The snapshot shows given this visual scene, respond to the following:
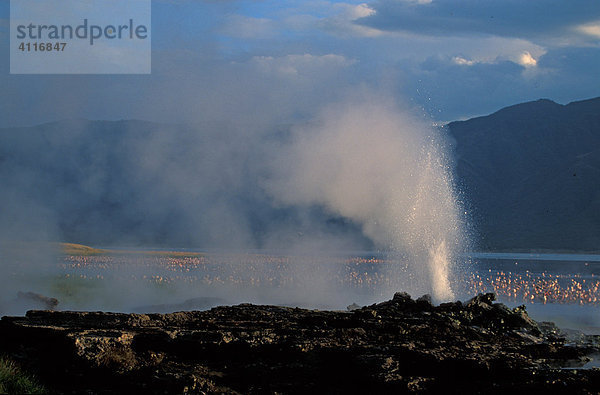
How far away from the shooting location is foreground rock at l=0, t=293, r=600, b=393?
9.75m

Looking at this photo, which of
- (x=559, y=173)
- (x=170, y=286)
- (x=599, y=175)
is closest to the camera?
(x=170, y=286)

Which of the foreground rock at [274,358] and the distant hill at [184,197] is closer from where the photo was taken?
the foreground rock at [274,358]

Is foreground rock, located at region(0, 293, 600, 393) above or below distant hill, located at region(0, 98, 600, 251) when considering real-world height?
below

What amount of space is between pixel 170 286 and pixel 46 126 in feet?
396

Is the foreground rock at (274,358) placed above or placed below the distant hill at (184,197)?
below

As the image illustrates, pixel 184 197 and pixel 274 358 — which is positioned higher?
pixel 184 197

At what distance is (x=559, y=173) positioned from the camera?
18938 centimetres

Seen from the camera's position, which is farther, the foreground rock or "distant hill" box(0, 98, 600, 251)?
"distant hill" box(0, 98, 600, 251)

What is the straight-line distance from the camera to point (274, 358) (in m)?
10.4

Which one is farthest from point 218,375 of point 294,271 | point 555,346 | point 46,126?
point 46,126

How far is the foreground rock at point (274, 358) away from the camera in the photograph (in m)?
9.75

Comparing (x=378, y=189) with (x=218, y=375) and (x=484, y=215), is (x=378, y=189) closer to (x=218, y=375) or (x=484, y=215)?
(x=218, y=375)

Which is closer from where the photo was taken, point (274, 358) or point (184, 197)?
point (274, 358)

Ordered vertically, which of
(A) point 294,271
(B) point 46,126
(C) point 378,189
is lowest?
(A) point 294,271
